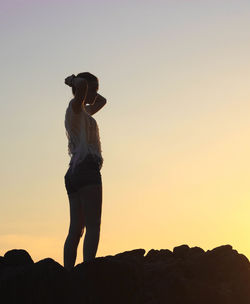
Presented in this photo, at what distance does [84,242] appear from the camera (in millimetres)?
10914

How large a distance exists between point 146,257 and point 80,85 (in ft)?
12.5

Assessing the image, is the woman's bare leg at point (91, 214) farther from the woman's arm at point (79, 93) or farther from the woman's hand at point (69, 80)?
the woman's hand at point (69, 80)

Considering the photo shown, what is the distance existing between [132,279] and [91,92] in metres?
3.09

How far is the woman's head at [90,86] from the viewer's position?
11516 mm

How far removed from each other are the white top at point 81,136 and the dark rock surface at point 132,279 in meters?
1.62

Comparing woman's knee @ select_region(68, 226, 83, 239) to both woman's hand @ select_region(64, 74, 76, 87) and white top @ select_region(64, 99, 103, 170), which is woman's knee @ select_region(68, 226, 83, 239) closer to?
white top @ select_region(64, 99, 103, 170)

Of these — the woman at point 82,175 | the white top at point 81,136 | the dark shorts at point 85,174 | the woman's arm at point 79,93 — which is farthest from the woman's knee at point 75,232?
the woman's arm at point 79,93

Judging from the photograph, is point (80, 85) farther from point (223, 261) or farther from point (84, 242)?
point (223, 261)

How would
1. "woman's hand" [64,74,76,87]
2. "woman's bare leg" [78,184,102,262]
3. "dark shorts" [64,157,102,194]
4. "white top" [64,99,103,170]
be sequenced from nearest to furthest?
"woman's bare leg" [78,184,102,262] < "dark shorts" [64,157,102,194] < "white top" [64,99,103,170] < "woman's hand" [64,74,76,87]

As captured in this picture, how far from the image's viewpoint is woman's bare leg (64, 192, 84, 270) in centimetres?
1112

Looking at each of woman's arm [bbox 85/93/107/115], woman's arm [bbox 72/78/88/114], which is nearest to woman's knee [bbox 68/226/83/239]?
woman's arm [bbox 72/78/88/114]

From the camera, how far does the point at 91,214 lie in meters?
10.9

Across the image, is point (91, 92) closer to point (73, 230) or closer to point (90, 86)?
point (90, 86)

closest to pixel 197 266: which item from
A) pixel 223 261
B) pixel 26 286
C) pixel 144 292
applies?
pixel 223 261
